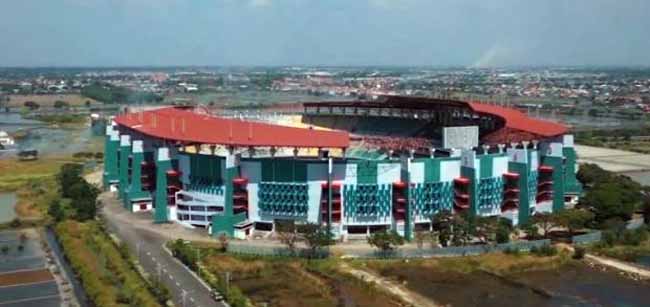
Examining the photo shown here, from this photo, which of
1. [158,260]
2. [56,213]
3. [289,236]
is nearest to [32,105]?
[56,213]

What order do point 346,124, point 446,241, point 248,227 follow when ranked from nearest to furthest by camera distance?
1. point 446,241
2. point 248,227
3. point 346,124

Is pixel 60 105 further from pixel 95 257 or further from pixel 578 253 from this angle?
pixel 578 253

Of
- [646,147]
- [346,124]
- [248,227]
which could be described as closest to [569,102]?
[646,147]

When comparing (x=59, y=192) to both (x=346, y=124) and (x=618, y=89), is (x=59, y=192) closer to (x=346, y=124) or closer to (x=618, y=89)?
(x=346, y=124)

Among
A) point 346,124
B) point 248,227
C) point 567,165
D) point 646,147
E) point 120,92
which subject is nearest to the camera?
point 248,227

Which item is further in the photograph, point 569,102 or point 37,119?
point 569,102

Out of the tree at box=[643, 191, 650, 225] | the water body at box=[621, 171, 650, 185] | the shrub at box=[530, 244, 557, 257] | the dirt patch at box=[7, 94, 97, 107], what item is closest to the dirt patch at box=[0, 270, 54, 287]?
the shrub at box=[530, 244, 557, 257]
